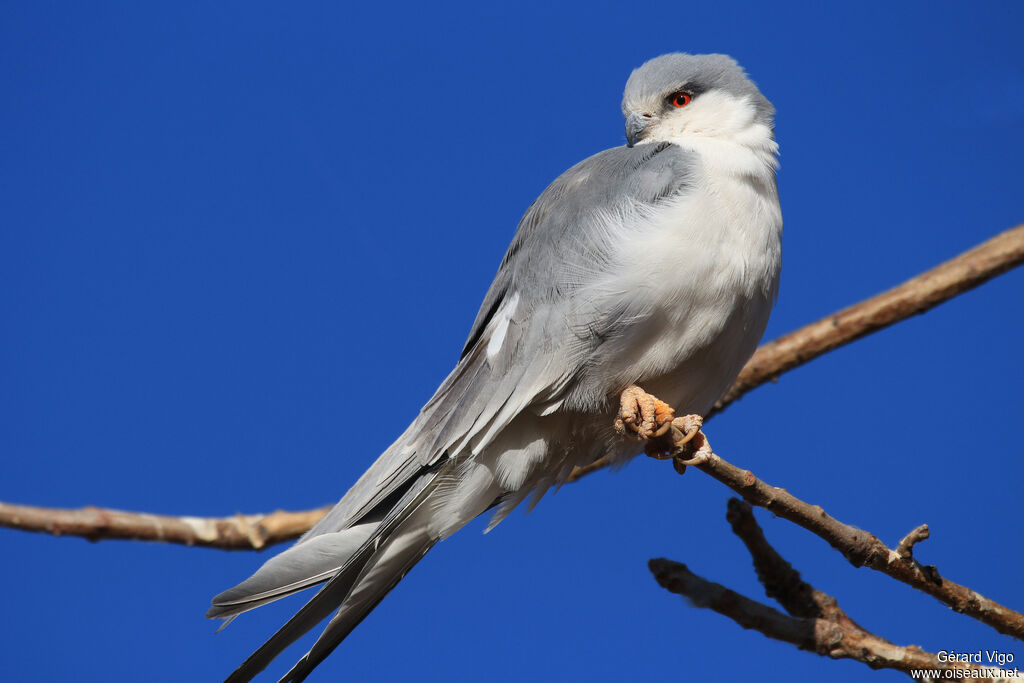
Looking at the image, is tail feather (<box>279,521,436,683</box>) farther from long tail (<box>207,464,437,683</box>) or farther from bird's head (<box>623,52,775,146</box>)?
bird's head (<box>623,52,775,146</box>)

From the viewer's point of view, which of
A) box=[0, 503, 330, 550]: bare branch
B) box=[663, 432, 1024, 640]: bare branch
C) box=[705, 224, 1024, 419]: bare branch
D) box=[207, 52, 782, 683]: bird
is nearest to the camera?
box=[663, 432, 1024, 640]: bare branch

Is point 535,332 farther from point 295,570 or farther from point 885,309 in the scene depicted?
point 885,309

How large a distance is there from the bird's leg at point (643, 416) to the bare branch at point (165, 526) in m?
1.62

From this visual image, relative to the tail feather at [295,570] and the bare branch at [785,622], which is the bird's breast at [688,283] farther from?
the tail feather at [295,570]

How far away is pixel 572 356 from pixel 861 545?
2.87 feet

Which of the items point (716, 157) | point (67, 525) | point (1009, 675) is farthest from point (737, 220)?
point (67, 525)

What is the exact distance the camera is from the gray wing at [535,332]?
94.6 inches

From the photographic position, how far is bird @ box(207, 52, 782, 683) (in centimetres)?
233

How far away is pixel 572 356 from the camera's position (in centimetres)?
239

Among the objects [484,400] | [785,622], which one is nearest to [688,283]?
[484,400]

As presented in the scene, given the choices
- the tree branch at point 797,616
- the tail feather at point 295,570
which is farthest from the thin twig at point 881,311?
the tail feather at point 295,570

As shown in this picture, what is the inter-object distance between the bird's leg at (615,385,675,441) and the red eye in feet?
3.26

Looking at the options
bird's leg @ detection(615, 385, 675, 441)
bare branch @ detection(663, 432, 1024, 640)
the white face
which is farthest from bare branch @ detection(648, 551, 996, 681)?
the white face

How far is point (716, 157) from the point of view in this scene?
256 cm
